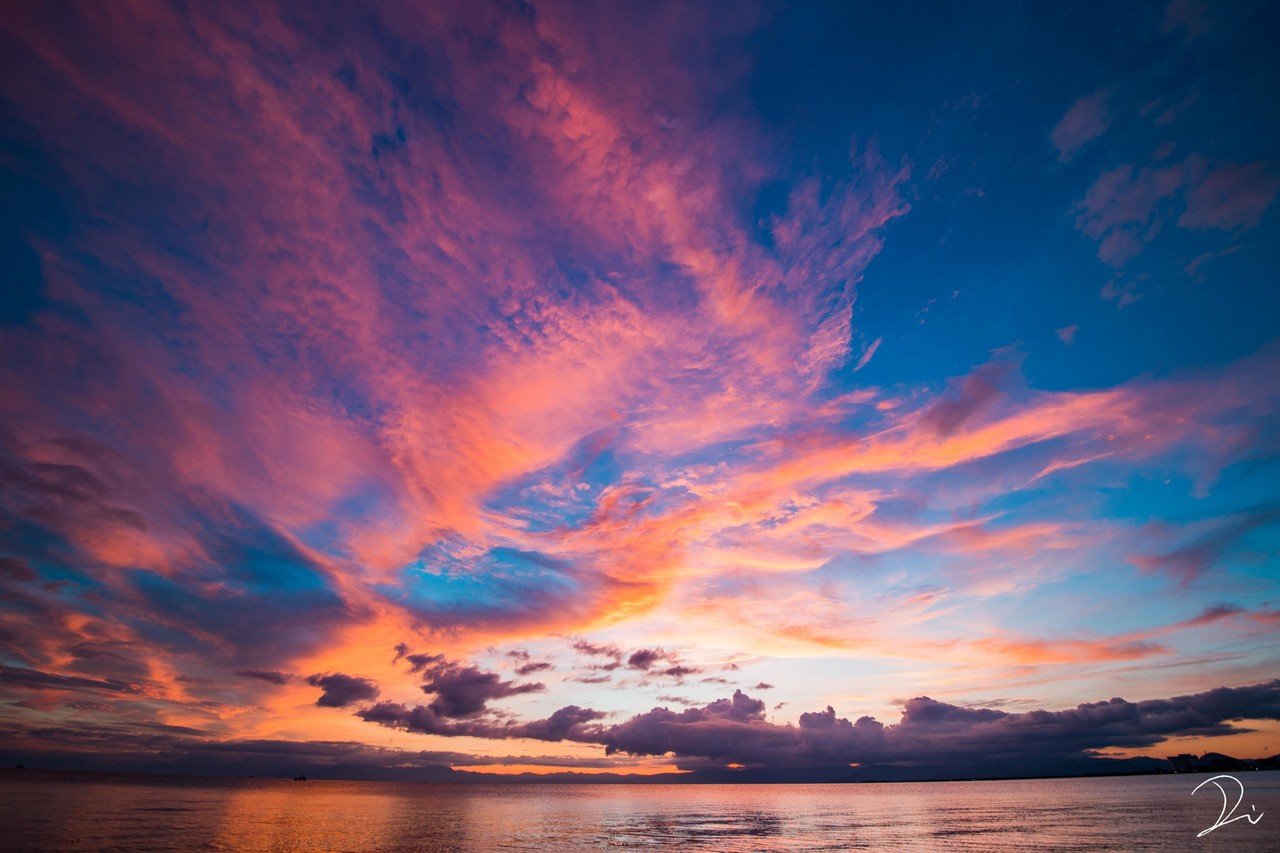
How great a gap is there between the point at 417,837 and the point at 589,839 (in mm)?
22102

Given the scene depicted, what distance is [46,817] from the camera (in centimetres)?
7781

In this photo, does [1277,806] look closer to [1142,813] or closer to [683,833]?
[1142,813]

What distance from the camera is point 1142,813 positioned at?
102 metres

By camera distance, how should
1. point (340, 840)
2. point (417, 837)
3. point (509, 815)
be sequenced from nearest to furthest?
point (340, 840), point (417, 837), point (509, 815)

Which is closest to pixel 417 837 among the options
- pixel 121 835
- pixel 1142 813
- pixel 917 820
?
pixel 121 835

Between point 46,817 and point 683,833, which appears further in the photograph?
point 683,833

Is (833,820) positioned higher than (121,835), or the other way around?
(121,835)

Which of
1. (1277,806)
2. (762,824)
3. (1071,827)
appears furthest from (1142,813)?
(762,824)

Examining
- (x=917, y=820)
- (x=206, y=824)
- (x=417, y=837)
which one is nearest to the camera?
(x=417, y=837)

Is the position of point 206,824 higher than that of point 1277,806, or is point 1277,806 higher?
point 206,824

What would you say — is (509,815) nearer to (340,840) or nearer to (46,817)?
(340,840)

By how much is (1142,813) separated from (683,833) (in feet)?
273

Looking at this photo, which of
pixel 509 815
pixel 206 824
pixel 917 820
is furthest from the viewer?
pixel 509 815

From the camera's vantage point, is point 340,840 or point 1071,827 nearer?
point 340,840
